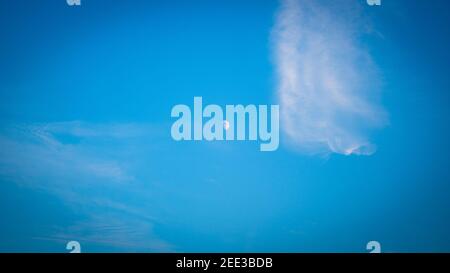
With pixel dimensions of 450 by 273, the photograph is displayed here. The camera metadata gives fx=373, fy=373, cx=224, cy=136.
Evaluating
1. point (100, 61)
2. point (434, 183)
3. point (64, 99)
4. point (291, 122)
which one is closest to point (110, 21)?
point (100, 61)

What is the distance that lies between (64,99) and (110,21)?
1.92 ft

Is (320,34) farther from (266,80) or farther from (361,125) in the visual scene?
(361,125)

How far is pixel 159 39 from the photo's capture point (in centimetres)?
243

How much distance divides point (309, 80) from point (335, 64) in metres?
0.20

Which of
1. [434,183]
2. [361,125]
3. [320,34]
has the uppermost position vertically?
[320,34]

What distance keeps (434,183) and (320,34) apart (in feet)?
3.90

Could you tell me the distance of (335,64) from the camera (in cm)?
238

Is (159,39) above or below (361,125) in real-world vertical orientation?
above

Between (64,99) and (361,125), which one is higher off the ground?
(64,99)
